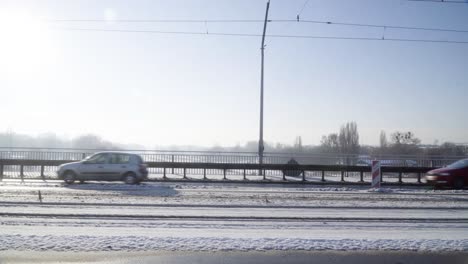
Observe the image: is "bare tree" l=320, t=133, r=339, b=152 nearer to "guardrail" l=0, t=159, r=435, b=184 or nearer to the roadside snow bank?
"guardrail" l=0, t=159, r=435, b=184

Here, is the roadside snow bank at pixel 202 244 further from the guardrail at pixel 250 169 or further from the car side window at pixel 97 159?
the guardrail at pixel 250 169

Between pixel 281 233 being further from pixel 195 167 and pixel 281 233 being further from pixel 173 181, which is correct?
pixel 195 167

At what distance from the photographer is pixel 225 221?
975cm

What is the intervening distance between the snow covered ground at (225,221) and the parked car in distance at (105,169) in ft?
12.1

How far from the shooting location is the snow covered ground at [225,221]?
24.2ft

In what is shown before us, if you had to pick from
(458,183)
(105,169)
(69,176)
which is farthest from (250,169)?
(458,183)

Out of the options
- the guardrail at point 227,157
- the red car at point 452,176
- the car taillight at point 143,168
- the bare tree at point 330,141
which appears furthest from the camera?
the bare tree at point 330,141

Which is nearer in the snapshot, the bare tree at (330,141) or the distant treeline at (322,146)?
the distant treeline at (322,146)

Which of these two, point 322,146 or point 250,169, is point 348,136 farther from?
point 250,169

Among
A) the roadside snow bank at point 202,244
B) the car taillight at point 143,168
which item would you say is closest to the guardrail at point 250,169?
the car taillight at point 143,168

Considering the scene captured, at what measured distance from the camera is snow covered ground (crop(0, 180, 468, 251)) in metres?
7.39

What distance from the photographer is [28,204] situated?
11836mm

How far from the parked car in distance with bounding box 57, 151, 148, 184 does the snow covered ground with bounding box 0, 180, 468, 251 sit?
3.69 m

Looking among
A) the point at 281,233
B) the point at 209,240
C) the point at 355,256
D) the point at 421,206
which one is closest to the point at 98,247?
the point at 209,240
